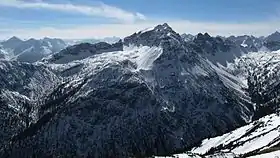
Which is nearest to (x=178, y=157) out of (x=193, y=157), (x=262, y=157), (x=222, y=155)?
(x=193, y=157)

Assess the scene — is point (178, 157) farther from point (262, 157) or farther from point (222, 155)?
point (262, 157)

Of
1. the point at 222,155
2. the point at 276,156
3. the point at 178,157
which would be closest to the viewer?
the point at 276,156

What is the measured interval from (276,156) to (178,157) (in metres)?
66.5

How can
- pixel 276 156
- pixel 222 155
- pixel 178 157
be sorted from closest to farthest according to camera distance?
1. pixel 276 156
2. pixel 178 157
3. pixel 222 155

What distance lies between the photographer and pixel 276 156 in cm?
11956

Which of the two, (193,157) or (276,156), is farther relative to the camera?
(193,157)

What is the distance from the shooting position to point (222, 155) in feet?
645

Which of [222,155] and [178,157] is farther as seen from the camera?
[222,155]

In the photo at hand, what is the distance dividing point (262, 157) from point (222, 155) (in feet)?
240

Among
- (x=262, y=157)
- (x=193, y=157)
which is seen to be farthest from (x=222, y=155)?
(x=262, y=157)

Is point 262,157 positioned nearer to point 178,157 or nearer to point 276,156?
point 276,156

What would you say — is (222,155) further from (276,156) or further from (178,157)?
(276,156)

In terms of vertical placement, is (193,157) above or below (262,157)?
below

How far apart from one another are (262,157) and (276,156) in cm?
542
